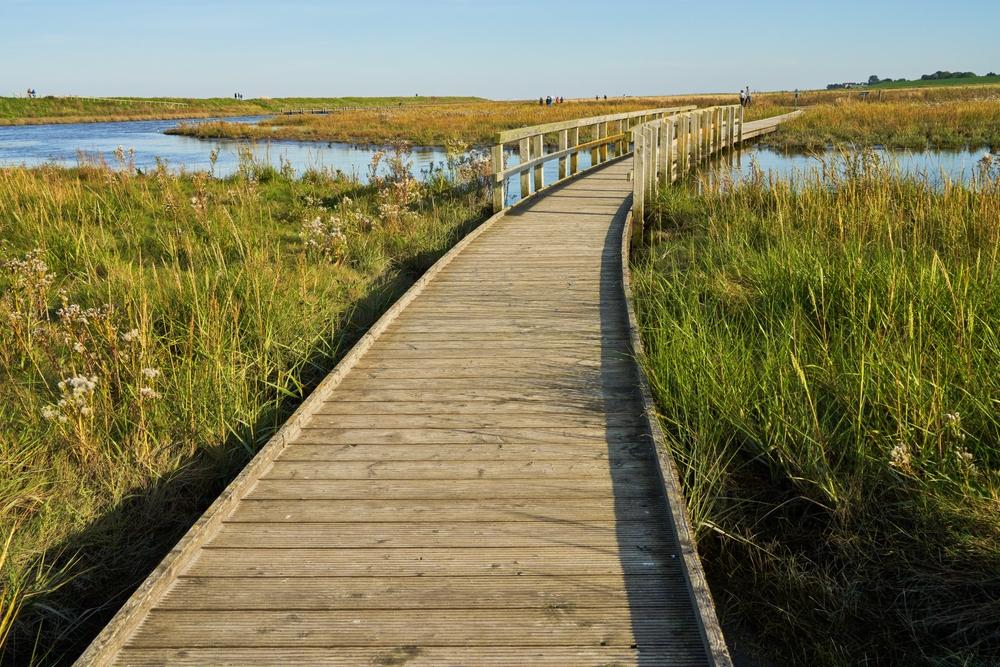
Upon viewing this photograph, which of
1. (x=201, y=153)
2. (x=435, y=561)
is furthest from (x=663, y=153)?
(x=201, y=153)

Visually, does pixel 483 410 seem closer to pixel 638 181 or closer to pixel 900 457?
pixel 900 457

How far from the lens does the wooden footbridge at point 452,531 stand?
2477 mm

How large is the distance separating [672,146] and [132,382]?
10267mm

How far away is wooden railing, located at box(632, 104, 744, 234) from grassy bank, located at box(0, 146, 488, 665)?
8.61ft

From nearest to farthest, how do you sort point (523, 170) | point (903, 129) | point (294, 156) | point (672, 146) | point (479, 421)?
1. point (479, 421)
2. point (523, 170)
3. point (672, 146)
4. point (903, 129)
5. point (294, 156)

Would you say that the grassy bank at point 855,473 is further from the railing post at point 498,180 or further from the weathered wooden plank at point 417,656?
the railing post at point 498,180

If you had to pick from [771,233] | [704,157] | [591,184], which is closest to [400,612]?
[771,233]

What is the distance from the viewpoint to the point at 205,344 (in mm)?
4793

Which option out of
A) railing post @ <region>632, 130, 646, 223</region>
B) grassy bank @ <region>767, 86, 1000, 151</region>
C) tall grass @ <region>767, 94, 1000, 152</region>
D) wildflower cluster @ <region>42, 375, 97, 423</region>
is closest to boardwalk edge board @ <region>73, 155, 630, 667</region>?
wildflower cluster @ <region>42, 375, 97, 423</region>

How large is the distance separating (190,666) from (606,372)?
2.90 m

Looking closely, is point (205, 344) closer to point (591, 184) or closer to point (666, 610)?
point (666, 610)

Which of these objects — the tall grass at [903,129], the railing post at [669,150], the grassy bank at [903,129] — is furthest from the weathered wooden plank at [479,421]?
the grassy bank at [903,129]

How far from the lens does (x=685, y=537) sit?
9.53ft

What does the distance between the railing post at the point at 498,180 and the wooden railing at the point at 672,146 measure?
167 cm
